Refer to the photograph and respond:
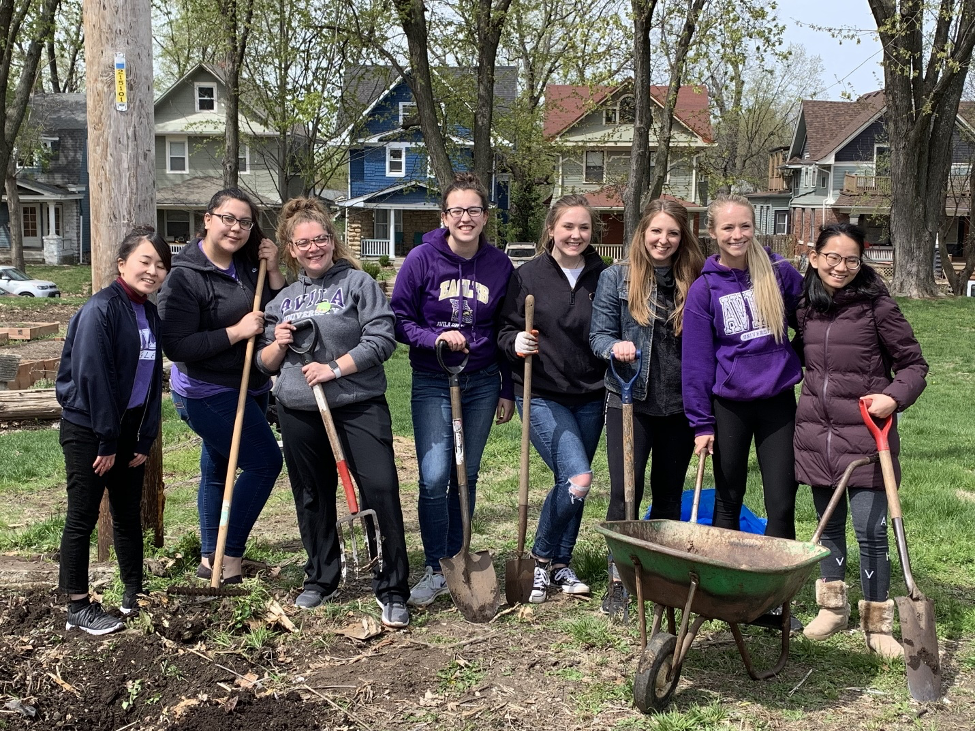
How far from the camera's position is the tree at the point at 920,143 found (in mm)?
20375

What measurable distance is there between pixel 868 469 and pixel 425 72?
10551mm

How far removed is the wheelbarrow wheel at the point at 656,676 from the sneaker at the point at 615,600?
2.70 ft

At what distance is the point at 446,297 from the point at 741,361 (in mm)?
1410

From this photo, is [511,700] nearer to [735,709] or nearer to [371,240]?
[735,709]

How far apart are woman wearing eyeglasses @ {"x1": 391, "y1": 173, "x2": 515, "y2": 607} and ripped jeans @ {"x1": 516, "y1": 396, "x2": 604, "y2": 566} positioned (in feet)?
0.90

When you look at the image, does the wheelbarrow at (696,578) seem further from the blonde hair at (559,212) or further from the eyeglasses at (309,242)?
the eyeglasses at (309,242)

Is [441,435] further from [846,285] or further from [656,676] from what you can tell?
[846,285]

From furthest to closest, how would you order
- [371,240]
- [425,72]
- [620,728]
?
1. [371,240]
2. [425,72]
3. [620,728]

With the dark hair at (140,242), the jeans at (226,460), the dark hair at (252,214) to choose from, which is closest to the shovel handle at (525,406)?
the jeans at (226,460)

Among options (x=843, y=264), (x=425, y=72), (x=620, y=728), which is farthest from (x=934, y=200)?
(x=620, y=728)

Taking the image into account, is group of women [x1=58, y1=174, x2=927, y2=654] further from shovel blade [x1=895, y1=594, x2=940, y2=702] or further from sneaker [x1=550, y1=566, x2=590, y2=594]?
shovel blade [x1=895, y1=594, x2=940, y2=702]

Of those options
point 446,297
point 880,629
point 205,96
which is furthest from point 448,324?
point 205,96

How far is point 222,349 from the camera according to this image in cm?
465

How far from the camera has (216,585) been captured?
464cm
